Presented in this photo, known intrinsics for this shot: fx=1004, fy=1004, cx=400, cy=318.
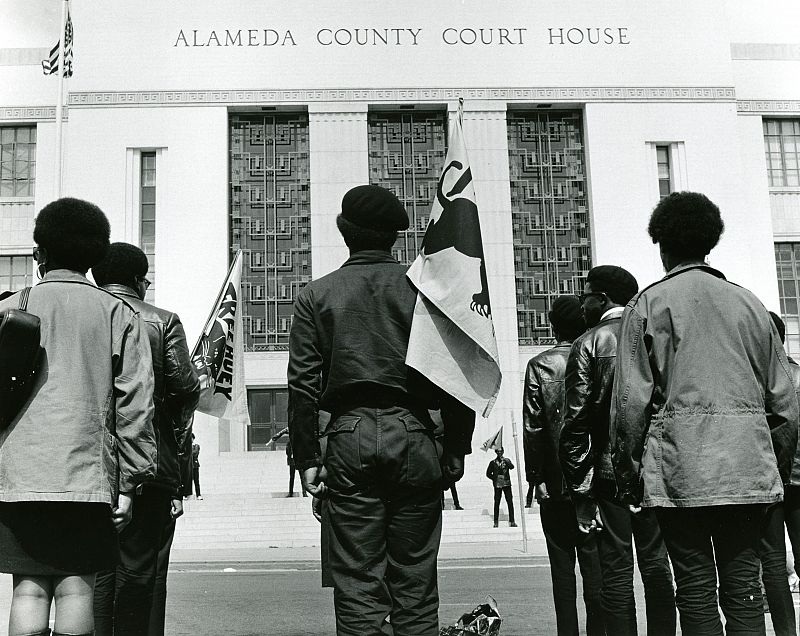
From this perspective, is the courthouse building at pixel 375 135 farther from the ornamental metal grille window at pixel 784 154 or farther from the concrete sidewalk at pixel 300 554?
the concrete sidewalk at pixel 300 554

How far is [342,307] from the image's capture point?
4.25m

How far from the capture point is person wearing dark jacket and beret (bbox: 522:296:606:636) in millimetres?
5602

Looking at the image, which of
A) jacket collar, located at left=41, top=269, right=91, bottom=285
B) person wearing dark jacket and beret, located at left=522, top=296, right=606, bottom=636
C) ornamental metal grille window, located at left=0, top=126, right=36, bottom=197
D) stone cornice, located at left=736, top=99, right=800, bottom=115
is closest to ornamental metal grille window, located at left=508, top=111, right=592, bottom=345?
stone cornice, located at left=736, top=99, right=800, bottom=115

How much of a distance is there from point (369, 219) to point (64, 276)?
131cm

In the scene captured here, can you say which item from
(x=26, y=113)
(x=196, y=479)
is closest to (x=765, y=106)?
(x=196, y=479)

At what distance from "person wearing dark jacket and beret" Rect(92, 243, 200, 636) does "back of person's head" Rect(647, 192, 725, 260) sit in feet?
7.98

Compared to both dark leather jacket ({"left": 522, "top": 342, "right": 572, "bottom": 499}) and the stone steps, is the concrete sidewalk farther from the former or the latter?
dark leather jacket ({"left": 522, "top": 342, "right": 572, "bottom": 499})

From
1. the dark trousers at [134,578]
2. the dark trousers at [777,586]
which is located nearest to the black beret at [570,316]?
the dark trousers at [777,586]

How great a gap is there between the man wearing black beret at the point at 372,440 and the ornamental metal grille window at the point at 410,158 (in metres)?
27.3

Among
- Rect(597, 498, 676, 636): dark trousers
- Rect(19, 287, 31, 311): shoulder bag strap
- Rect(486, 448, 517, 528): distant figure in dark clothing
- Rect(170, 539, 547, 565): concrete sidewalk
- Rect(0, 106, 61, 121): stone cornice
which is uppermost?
Rect(0, 106, 61, 121): stone cornice

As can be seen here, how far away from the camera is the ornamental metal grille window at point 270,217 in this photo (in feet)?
103

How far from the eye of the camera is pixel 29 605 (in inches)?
143

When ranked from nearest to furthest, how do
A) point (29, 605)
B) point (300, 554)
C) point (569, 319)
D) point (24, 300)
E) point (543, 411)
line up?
point (29, 605) < point (24, 300) < point (543, 411) < point (569, 319) < point (300, 554)

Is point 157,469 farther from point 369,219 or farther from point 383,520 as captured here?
point 369,219
